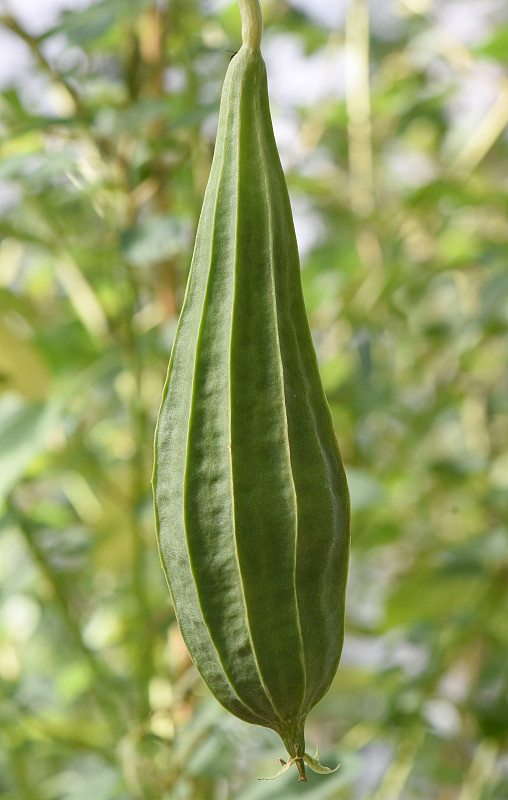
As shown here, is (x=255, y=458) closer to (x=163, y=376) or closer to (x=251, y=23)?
(x=251, y=23)

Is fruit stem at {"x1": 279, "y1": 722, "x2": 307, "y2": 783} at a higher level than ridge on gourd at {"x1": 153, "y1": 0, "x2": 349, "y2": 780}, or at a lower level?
lower

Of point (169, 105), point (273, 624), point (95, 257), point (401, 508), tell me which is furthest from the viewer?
point (401, 508)

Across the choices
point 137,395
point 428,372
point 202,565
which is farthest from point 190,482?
point 428,372

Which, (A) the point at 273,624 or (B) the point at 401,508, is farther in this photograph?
(B) the point at 401,508

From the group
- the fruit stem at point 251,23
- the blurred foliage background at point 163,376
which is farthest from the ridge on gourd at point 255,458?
the blurred foliage background at point 163,376

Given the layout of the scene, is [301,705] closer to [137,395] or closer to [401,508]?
[137,395]

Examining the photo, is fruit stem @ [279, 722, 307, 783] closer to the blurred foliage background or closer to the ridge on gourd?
the ridge on gourd

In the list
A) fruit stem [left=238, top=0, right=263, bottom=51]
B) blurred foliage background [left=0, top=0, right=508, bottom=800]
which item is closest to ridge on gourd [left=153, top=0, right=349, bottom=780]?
fruit stem [left=238, top=0, right=263, bottom=51]

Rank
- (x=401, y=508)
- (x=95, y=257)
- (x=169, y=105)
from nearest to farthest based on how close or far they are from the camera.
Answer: (x=169, y=105) → (x=95, y=257) → (x=401, y=508)

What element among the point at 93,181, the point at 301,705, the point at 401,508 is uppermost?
the point at 93,181
